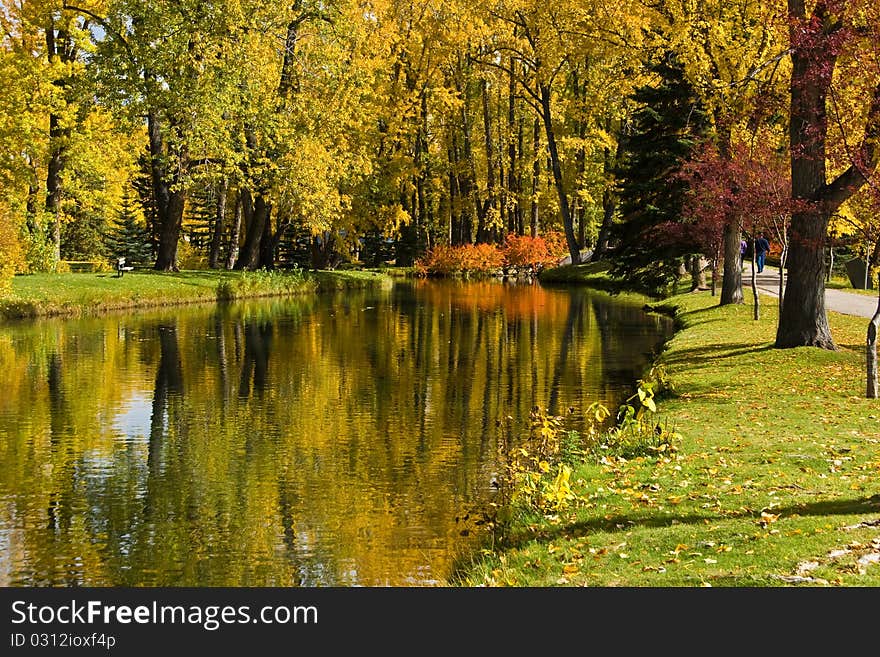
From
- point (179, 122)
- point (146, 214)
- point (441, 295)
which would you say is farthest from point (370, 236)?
point (179, 122)

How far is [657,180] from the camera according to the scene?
32969mm

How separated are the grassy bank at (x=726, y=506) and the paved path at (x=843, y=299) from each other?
13.2 m

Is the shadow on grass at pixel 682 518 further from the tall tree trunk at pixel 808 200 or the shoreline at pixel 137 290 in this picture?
the shoreline at pixel 137 290

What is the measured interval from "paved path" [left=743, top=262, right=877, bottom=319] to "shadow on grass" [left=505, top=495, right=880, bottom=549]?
61.4ft

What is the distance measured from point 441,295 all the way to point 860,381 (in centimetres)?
2919

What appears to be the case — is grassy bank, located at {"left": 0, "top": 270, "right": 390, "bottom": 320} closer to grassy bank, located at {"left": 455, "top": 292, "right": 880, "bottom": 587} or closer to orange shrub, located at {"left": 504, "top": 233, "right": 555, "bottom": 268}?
orange shrub, located at {"left": 504, "top": 233, "right": 555, "bottom": 268}

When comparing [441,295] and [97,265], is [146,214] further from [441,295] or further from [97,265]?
[441,295]

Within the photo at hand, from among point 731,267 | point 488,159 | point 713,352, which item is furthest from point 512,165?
point 713,352

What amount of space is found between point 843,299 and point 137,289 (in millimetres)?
22715

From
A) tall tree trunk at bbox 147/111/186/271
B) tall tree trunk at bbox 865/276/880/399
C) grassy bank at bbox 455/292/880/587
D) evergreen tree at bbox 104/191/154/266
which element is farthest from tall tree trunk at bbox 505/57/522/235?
grassy bank at bbox 455/292/880/587

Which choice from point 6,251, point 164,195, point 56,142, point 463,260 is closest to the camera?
point 6,251

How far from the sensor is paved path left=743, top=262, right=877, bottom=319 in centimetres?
2770

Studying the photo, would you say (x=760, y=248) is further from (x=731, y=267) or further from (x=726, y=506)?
(x=726, y=506)

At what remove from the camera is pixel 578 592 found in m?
7.01
